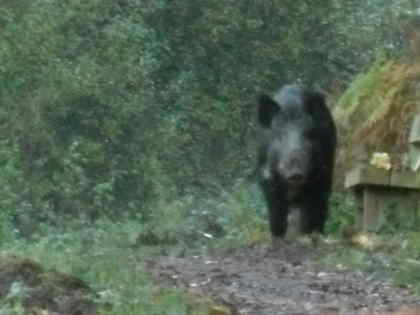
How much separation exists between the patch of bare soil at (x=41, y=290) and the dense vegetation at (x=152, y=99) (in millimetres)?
3249

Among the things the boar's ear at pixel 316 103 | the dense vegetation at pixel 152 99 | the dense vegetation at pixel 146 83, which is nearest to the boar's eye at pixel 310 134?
the boar's ear at pixel 316 103

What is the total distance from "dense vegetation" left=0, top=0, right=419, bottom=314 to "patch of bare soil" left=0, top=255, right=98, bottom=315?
3249 mm

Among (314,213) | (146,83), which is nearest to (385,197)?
(314,213)

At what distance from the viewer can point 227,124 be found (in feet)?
76.3

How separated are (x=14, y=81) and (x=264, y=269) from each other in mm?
8076

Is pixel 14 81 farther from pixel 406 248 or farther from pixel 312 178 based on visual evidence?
pixel 406 248

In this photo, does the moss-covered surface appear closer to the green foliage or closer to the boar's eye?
the green foliage

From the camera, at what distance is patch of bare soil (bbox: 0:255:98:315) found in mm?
8758

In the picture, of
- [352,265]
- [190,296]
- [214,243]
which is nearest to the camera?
[190,296]

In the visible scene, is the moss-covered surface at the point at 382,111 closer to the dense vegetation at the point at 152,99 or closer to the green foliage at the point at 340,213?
the green foliage at the point at 340,213

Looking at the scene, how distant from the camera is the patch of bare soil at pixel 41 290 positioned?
8.76 m

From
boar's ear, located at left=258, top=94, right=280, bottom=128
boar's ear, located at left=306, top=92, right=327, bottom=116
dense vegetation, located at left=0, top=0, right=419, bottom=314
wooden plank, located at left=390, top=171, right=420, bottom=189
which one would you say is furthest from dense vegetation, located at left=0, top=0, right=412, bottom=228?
wooden plank, located at left=390, top=171, right=420, bottom=189

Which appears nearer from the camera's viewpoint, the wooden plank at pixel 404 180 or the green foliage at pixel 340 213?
the wooden plank at pixel 404 180

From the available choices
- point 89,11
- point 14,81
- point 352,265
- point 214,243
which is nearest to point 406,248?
point 352,265
